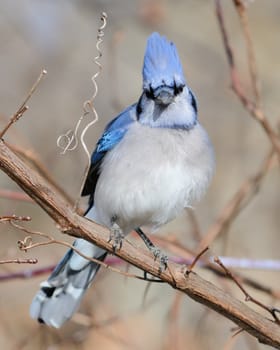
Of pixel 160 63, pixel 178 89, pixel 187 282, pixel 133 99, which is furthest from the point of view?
pixel 133 99

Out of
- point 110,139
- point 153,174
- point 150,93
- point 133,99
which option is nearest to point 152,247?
point 153,174

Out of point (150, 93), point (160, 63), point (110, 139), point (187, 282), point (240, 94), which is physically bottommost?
point (187, 282)

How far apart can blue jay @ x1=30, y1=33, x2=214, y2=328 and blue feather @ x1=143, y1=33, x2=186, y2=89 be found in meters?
0.03

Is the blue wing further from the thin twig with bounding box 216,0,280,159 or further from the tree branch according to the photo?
the tree branch

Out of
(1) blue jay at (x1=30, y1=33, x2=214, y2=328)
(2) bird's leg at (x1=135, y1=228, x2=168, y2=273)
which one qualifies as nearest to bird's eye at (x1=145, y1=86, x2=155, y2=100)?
(1) blue jay at (x1=30, y1=33, x2=214, y2=328)

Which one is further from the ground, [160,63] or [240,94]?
[240,94]

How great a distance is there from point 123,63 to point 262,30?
55.2 inches

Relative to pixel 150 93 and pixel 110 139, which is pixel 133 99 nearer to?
pixel 110 139

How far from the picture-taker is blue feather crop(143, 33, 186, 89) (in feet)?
10.0

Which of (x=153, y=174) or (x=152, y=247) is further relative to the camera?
(x=152, y=247)

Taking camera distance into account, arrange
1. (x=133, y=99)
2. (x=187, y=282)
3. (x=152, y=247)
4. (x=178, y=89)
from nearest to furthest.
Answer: (x=187, y=282) < (x=178, y=89) < (x=152, y=247) < (x=133, y=99)

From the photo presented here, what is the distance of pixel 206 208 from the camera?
20.9ft

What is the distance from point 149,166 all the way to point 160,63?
48 cm

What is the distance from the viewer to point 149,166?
3328 mm
